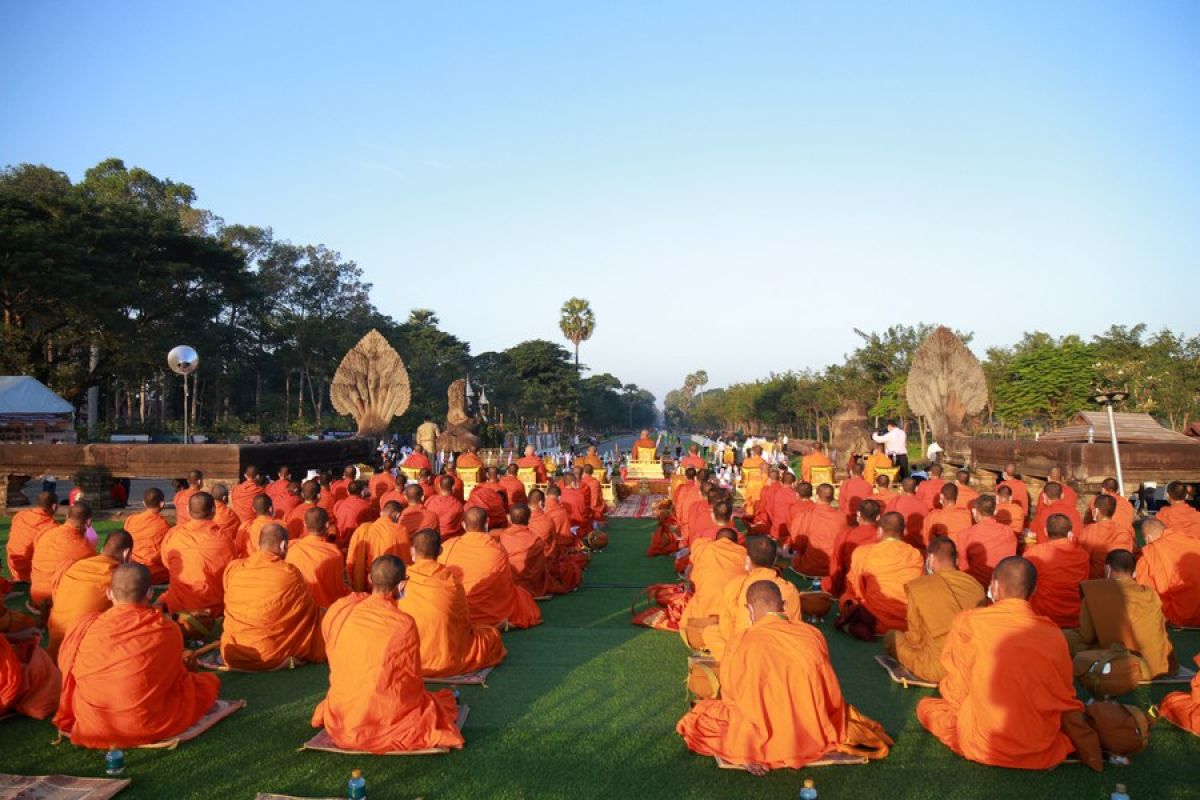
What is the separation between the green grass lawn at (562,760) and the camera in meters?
4.68

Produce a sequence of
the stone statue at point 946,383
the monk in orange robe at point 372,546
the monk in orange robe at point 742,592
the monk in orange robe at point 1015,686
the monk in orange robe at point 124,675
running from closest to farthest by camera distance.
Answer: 1. the monk in orange robe at point 1015,686
2. the monk in orange robe at point 124,675
3. the monk in orange robe at point 742,592
4. the monk in orange robe at point 372,546
5. the stone statue at point 946,383

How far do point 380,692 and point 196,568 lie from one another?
428cm

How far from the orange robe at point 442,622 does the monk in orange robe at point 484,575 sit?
3.74 feet

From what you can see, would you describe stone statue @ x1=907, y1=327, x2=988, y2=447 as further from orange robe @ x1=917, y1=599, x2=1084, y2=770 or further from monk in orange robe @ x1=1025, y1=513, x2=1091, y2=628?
orange robe @ x1=917, y1=599, x2=1084, y2=770

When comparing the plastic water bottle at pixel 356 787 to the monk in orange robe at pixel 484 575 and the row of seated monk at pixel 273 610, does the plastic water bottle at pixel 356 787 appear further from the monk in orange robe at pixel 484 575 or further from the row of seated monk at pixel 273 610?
the monk in orange robe at pixel 484 575

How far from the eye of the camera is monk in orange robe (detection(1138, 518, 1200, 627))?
7.89 metres

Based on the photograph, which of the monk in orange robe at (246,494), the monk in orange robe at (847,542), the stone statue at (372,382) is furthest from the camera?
the stone statue at (372,382)

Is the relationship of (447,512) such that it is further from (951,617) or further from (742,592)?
(951,617)

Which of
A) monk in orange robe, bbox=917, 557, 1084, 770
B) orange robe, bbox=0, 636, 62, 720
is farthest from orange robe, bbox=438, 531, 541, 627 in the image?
monk in orange robe, bbox=917, 557, 1084, 770

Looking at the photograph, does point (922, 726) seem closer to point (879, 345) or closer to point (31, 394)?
point (31, 394)

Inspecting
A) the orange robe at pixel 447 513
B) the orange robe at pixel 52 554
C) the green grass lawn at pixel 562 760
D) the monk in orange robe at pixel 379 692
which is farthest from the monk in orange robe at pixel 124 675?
the orange robe at pixel 447 513

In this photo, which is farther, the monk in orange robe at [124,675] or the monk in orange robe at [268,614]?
the monk in orange robe at [268,614]

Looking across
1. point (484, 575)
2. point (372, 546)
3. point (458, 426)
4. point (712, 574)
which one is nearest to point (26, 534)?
point (372, 546)

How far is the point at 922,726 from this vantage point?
554 cm
